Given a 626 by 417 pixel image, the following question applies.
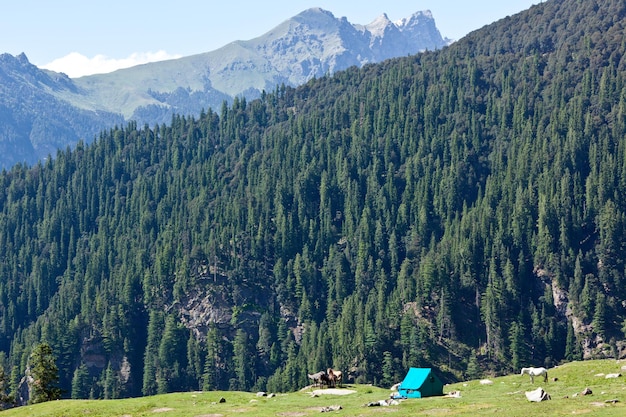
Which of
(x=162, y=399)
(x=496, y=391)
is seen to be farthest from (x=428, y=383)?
(x=162, y=399)

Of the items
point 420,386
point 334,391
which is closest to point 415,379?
point 420,386

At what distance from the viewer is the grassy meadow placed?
89.1m

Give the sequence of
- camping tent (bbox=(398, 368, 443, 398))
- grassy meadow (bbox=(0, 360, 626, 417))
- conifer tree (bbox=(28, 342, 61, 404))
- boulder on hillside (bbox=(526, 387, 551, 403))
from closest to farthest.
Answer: grassy meadow (bbox=(0, 360, 626, 417)) → boulder on hillside (bbox=(526, 387, 551, 403)) → camping tent (bbox=(398, 368, 443, 398)) → conifer tree (bbox=(28, 342, 61, 404))

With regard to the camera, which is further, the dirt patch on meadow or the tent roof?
the dirt patch on meadow

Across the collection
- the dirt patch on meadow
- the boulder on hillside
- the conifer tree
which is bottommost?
the boulder on hillside

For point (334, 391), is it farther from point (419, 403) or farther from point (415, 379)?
point (419, 403)

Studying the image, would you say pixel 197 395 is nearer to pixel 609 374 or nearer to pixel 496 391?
pixel 496 391

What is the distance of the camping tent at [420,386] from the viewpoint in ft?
348

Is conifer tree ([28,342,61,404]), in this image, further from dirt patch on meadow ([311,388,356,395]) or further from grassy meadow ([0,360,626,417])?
dirt patch on meadow ([311,388,356,395])

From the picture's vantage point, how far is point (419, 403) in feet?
326

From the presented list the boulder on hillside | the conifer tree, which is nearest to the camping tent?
the boulder on hillside

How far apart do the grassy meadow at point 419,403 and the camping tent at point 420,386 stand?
276 cm

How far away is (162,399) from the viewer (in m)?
118

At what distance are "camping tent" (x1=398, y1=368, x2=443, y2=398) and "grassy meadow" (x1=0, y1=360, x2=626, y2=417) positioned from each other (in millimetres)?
2761
